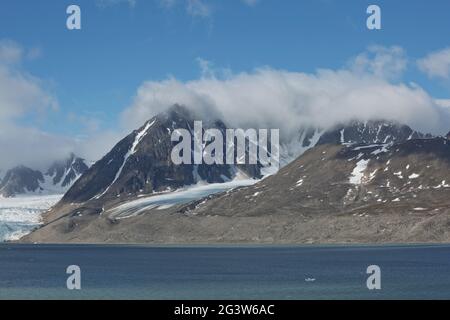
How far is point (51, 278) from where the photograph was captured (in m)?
165

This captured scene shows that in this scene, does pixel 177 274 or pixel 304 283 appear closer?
pixel 304 283

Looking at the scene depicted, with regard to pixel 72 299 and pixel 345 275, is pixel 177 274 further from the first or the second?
pixel 72 299

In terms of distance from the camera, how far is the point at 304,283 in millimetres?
145250
